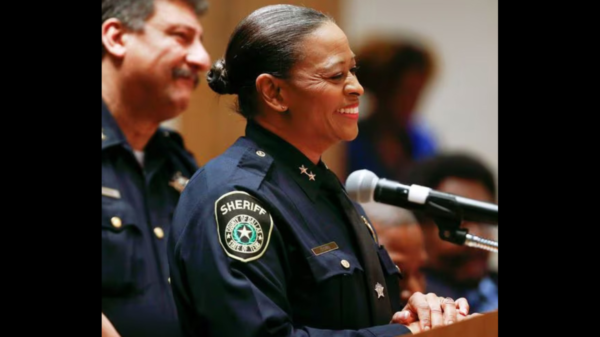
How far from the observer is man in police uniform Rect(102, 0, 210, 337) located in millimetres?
2162

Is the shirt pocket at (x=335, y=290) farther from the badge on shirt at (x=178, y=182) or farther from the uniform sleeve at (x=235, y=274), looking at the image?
the badge on shirt at (x=178, y=182)

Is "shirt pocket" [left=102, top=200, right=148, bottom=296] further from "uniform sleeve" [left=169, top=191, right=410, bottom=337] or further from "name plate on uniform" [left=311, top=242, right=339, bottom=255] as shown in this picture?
"name plate on uniform" [left=311, top=242, right=339, bottom=255]

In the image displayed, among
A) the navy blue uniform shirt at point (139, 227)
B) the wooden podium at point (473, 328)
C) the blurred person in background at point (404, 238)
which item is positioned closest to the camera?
the wooden podium at point (473, 328)

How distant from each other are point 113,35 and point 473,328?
4.96 feet

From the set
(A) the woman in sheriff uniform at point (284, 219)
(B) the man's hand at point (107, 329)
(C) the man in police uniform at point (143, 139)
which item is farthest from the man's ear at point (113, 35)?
(A) the woman in sheriff uniform at point (284, 219)

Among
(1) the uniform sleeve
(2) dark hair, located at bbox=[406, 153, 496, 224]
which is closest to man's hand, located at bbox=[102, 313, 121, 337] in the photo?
(1) the uniform sleeve

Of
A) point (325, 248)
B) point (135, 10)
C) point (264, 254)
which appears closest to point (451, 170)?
point (135, 10)

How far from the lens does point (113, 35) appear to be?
2439 millimetres

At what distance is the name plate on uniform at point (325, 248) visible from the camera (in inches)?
55.4

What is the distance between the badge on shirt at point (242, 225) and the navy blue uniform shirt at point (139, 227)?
804 mm

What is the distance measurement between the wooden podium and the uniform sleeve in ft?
0.37
